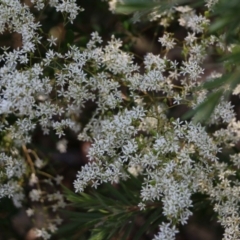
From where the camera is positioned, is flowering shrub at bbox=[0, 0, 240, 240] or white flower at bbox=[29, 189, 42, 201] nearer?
flowering shrub at bbox=[0, 0, 240, 240]

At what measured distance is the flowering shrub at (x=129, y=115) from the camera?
102 cm

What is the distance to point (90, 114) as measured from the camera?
137 centimetres

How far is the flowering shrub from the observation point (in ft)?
3.35

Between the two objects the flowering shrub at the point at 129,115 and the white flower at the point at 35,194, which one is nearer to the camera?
the flowering shrub at the point at 129,115

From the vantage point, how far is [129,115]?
3.50 ft

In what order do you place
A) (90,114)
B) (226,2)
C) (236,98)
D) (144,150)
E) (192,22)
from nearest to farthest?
(226,2), (144,150), (192,22), (90,114), (236,98)

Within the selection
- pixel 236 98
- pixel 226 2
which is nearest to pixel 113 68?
pixel 226 2

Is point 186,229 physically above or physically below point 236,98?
below

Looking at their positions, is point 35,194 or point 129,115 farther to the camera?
point 35,194

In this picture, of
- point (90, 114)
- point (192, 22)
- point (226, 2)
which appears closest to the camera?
point (226, 2)

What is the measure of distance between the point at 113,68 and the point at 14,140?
291 mm

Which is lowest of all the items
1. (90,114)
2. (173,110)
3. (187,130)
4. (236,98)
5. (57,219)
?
(57,219)

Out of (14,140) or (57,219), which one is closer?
(14,140)

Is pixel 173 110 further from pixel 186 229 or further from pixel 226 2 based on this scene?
pixel 226 2
